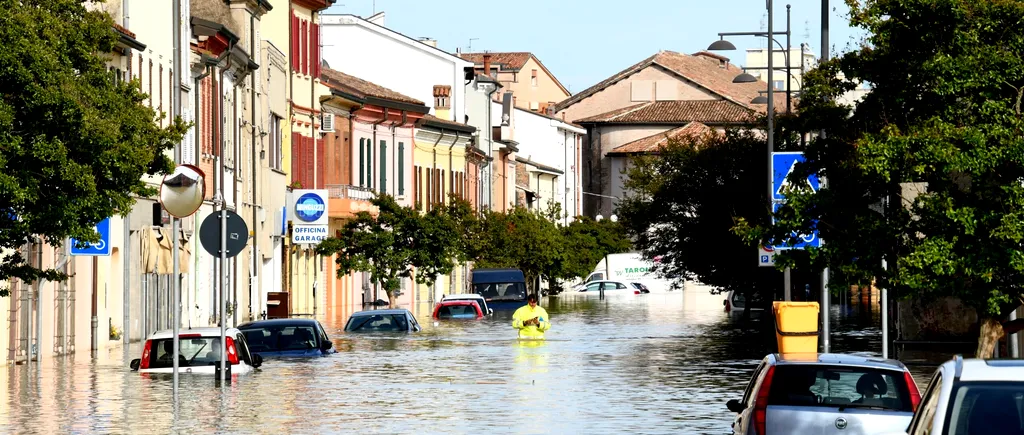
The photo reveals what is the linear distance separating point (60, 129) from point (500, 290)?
47593 millimetres

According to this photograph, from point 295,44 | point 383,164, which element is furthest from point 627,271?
point 295,44

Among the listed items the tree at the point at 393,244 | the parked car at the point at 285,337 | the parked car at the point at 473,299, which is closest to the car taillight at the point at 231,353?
the parked car at the point at 285,337

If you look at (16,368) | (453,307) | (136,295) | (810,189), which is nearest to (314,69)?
(453,307)

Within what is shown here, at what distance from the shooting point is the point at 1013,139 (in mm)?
18172

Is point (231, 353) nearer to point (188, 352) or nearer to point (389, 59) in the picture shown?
point (188, 352)

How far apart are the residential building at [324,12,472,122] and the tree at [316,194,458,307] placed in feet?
80.9

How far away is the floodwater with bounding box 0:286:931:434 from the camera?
2106 centimetres

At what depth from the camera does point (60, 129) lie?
20.0 m

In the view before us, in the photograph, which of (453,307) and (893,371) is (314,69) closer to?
(453,307)

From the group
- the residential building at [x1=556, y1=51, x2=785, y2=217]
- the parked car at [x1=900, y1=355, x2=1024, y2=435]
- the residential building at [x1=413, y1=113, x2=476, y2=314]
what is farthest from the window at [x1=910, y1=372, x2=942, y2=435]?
the residential building at [x1=556, y1=51, x2=785, y2=217]

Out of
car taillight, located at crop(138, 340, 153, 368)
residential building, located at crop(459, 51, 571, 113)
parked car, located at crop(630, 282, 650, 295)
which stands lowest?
parked car, located at crop(630, 282, 650, 295)

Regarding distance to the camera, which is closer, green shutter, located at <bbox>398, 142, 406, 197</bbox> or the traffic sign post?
the traffic sign post

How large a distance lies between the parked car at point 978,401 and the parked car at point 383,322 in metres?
36.8

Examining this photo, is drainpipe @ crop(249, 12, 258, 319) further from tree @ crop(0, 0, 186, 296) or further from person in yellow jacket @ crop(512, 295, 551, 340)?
tree @ crop(0, 0, 186, 296)
